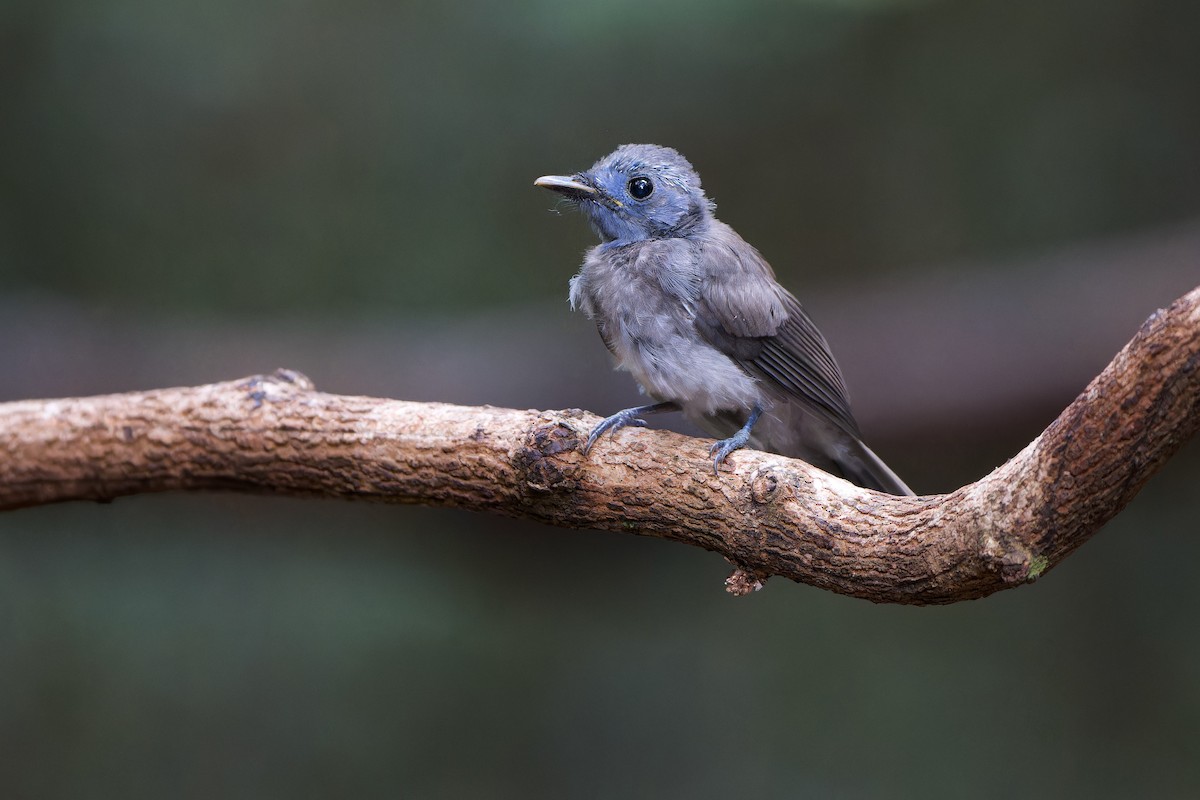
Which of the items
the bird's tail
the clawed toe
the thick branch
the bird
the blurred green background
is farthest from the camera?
the blurred green background

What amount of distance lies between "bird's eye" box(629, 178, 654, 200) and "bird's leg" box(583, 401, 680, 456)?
0.75 m

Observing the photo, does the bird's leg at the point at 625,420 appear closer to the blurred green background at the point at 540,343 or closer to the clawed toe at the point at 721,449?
the clawed toe at the point at 721,449

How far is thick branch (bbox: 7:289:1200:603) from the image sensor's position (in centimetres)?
207

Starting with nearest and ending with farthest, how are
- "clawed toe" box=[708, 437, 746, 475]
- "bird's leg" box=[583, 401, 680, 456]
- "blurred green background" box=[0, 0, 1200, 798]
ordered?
"clawed toe" box=[708, 437, 746, 475]
"bird's leg" box=[583, 401, 680, 456]
"blurred green background" box=[0, 0, 1200, 798]

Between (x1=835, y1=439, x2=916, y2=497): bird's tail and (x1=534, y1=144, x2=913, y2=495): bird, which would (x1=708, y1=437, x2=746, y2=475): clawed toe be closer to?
(x1=534, y1=144, x2=913, y2=495): bird

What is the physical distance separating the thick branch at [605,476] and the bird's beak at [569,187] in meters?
1.04

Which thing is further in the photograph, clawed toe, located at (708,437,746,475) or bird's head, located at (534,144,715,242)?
bird's head, located at (534,144,715,242)

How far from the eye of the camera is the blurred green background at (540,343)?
17.3 ft

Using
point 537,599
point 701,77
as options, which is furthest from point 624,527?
point 701,77

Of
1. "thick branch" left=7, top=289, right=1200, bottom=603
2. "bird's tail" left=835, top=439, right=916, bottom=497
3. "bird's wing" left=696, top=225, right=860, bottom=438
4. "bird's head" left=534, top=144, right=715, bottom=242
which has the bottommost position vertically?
"thick branch" left=7, top=289, right=1200, bottom=603

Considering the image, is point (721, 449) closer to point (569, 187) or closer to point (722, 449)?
point (722, 449)

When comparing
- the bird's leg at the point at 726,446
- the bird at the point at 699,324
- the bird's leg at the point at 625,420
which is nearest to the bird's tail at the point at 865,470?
Answer: the bird at the point at 699,324

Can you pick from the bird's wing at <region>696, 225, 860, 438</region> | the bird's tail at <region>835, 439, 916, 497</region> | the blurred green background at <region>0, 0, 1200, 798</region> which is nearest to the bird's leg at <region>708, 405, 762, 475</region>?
the bird's wing at <region>696, 225, 860, 438</region>

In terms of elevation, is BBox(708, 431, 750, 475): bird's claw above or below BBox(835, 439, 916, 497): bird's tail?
below
